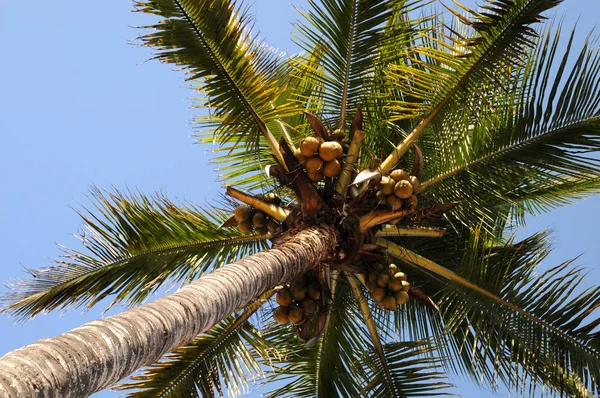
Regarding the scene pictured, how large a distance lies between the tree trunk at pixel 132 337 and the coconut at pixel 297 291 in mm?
799

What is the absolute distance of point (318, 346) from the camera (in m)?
7.41

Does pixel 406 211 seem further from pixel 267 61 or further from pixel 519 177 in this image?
pixel 267 61

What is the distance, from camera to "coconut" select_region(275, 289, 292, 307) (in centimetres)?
611

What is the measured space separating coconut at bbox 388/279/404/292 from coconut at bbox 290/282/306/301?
79 cm

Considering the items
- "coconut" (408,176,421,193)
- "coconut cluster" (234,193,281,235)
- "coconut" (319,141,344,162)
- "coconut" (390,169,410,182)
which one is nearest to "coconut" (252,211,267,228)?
"coconut cluster" (234,193,281,235)

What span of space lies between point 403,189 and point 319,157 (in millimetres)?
781

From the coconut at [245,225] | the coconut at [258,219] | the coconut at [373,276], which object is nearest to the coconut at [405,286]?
the coconut at [373,276]

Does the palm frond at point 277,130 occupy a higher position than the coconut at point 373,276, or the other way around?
the palm frond at point 277,130

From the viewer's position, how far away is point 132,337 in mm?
3186

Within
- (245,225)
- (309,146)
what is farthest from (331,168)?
(245,225)

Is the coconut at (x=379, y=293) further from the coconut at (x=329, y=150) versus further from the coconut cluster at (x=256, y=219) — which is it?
the coconut at (x=329, y=150)

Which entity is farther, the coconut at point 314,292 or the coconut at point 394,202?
the coconut at point 314,292

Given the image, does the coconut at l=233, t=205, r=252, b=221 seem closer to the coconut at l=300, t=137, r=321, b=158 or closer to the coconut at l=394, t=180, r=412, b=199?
the coconut at l=300, t=137, r=321, b=158

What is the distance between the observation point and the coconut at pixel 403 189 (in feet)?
19.4
